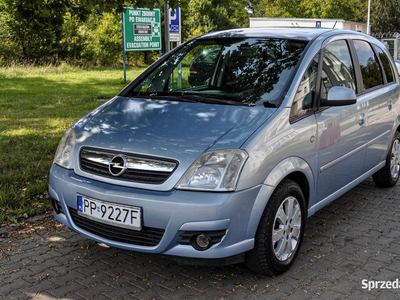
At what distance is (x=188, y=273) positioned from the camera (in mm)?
3420

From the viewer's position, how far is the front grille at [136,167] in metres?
2.97

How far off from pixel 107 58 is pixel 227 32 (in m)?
26.6

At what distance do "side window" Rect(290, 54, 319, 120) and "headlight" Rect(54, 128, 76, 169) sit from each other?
167 cm

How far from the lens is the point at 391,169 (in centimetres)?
545

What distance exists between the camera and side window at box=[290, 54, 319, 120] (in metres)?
3.51

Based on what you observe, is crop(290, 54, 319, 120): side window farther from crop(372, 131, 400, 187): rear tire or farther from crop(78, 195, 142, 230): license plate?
crop(372, 131, 400, 187): rear tire

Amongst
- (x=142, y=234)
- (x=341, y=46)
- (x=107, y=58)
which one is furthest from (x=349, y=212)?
(x=107, y=58)

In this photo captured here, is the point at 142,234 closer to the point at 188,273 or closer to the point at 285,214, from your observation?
the point at 188,273

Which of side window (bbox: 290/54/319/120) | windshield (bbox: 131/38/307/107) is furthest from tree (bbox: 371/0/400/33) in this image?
side window (bbox: 290/54/319/120)

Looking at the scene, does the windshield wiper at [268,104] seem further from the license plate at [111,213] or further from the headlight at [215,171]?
the license plate at [111,213]

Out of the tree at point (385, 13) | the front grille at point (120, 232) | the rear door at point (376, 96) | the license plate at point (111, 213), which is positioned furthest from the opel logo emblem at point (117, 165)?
the tree at point (385, 13)

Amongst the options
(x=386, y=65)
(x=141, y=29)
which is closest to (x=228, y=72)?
(x=386, y=65)

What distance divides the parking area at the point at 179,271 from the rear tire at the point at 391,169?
116cm

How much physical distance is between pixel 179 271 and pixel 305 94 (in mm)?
1686
